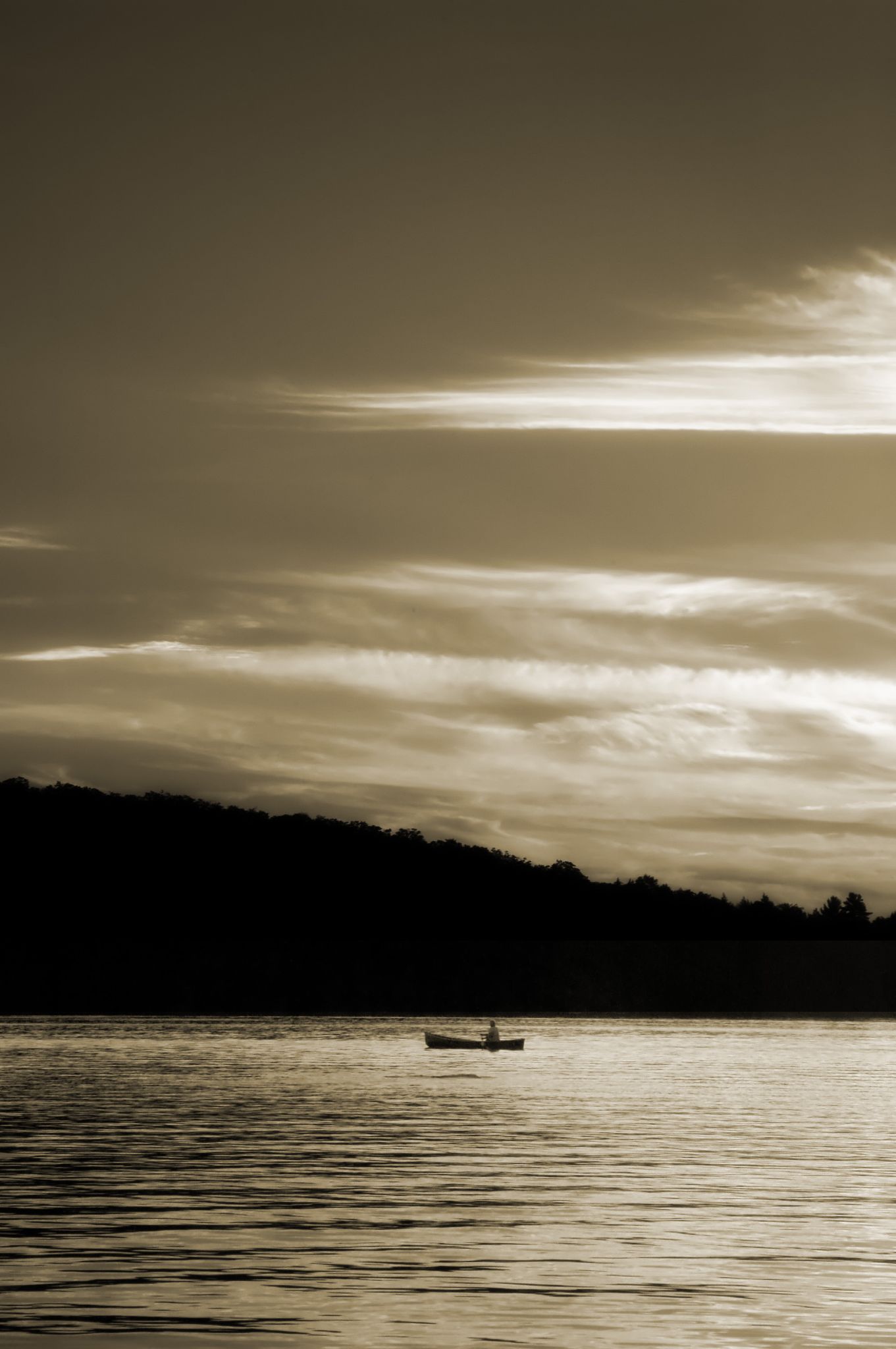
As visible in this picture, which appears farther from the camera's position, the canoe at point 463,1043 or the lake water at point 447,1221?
the canoe at point 463,1043

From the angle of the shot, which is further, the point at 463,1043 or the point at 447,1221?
the point at 463,1043

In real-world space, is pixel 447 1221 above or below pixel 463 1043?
above

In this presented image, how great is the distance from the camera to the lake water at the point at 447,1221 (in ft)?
111

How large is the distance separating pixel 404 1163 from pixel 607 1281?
25.8 metres

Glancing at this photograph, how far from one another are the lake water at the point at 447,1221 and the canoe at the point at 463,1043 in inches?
2652

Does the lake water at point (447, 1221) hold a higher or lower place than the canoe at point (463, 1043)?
higher

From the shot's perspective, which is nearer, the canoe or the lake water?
the lake water

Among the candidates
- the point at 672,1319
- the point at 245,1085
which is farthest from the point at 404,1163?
the point at 245,1085

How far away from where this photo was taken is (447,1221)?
47.5 meters

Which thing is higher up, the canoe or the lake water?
the lake water

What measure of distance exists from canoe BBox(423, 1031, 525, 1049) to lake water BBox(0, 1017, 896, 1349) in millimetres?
67353

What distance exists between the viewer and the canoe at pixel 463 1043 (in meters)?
170

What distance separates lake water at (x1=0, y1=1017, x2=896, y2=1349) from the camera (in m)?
33.8

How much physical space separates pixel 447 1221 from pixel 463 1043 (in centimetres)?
13208
